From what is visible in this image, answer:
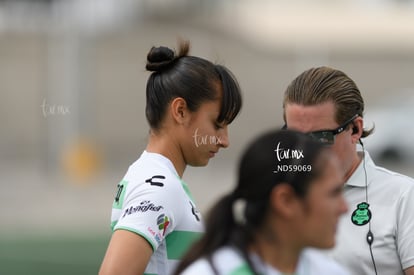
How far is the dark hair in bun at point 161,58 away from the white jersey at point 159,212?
0.91ft

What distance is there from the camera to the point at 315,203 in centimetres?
232

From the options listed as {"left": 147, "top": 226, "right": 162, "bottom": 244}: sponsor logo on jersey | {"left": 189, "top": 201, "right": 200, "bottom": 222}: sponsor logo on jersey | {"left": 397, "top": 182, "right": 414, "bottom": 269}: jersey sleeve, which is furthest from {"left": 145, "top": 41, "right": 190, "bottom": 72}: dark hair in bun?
{"left": 397, "top": 182, "right": 414, "bottom": 269}: jersey sleeve

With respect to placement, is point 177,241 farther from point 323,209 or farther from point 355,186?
point 323,209

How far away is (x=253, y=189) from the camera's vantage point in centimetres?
232

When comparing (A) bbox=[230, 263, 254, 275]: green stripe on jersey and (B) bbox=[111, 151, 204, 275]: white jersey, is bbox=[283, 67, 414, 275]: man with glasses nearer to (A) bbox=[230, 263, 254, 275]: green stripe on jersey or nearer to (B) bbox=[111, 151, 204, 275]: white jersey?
(B) bbox=[111, 151, 204, 275]: white jersey

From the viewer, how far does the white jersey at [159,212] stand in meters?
3.02

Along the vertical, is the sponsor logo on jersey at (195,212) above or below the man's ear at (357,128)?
below

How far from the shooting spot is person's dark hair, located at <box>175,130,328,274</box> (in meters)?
2.32

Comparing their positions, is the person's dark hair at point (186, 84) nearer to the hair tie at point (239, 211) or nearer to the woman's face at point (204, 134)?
the woman's face at point (204, 134)

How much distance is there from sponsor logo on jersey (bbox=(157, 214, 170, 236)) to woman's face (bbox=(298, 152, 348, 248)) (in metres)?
0.76

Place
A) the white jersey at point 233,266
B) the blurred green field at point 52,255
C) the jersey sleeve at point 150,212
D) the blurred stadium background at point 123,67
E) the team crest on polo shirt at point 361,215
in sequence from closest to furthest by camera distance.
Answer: the white jersey at point 233,266
the jersey sleeve at point 150,212
the team crest on polo shirt at point 361,215
the blurred green field at point 52,255
the blurred stadium background at point 123,67

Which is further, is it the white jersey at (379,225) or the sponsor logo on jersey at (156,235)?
the white jersey at (379,225)

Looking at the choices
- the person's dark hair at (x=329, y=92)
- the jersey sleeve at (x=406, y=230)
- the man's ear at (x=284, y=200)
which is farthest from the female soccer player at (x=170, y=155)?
the man's ear at (x=284, y=200)

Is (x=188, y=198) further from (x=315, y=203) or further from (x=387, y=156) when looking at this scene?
(x=387, y=156)
